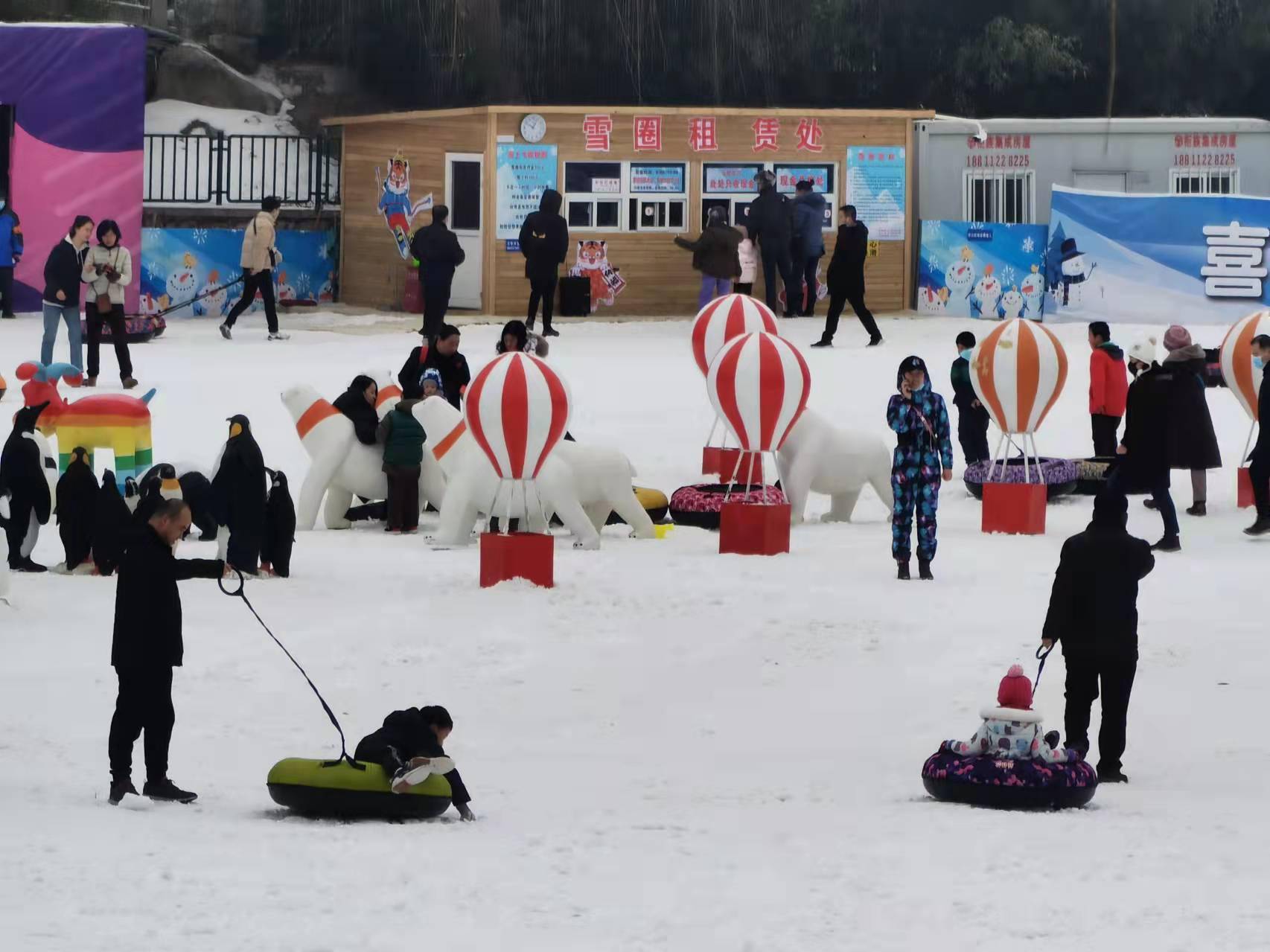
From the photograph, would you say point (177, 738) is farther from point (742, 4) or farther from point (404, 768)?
point (742, 4)

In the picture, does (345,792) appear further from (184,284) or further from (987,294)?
(184,284)

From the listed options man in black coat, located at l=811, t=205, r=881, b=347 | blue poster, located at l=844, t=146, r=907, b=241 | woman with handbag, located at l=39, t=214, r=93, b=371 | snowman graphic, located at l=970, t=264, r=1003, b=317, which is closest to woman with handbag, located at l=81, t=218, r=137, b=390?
woman with handbag, located at l=39, t=214, r=93, b=371

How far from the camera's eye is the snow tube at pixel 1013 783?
896cm

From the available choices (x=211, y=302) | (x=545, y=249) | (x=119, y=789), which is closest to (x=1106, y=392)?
(x=545, y=249)

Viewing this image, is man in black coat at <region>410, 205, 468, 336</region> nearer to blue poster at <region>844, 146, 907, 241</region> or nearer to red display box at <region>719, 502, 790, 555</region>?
blue poster at <region>844, 146, 907, 241</region>

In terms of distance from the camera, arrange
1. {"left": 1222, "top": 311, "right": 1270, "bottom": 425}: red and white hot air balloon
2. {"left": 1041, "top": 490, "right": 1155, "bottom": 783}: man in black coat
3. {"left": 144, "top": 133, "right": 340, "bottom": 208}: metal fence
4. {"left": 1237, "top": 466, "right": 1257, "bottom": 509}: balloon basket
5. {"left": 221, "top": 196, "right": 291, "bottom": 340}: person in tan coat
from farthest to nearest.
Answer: {"left": 144, "top": 133, "right": 340, "bottom": 208}: metal fence, {"left": 221, "top": 196, "right": 291, "bottom": 340}: person in tan coat, {"left": 1237, "top": 466, "right": 1257, "bottom": 509}: balloon basket, {"left": 1222, "top": 311, "right": 1270, "bottom": 425}: red and white hot air balloon, {"left": 1041, "top": 490, "right": 1155, "bottom": 783}: man in black coat

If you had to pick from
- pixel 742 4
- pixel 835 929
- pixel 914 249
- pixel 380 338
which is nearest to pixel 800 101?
pixel 742 4

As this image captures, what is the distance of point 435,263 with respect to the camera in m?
23.9

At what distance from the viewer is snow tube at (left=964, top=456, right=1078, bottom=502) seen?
1744 centimetres

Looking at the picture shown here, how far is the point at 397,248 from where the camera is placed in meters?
28.0

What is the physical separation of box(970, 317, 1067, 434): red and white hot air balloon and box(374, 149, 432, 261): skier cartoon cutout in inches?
462

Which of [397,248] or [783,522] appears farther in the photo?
[397,248]

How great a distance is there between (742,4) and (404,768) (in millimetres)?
31580

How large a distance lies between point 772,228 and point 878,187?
219cm
